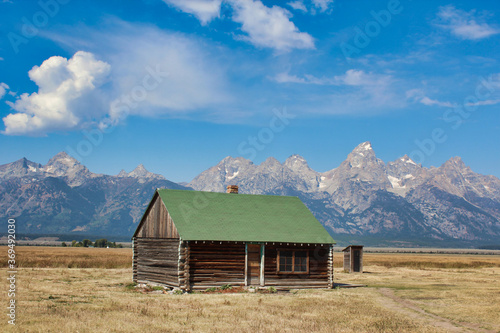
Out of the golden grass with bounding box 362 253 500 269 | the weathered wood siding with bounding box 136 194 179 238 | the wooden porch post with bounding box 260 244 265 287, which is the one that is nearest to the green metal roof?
the weathered wood siding with bounding box 136 194 179 238

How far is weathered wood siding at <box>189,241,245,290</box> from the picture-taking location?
1278 inches

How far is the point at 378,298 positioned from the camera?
3019 centimetres

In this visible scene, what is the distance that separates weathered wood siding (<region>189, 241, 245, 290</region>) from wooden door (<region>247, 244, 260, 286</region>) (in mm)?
459

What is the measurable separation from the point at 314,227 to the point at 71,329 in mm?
23640

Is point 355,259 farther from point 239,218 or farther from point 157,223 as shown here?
point 157,223

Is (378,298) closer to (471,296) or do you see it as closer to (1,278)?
(471,296)

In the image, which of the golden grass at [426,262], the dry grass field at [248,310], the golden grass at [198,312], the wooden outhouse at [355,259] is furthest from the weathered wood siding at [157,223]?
the golden grass at [426,262]

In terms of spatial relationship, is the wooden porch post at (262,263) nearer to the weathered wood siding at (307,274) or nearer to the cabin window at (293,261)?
the weathered wood siding at (307,274)

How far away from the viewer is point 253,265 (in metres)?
34.2

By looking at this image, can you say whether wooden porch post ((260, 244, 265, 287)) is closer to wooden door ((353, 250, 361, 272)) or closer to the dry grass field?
the dry grass field

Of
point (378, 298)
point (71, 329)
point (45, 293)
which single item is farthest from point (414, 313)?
point (45, 293)

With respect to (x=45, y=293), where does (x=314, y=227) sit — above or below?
above

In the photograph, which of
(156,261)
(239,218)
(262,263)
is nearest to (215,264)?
(262,263)

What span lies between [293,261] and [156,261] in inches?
394
